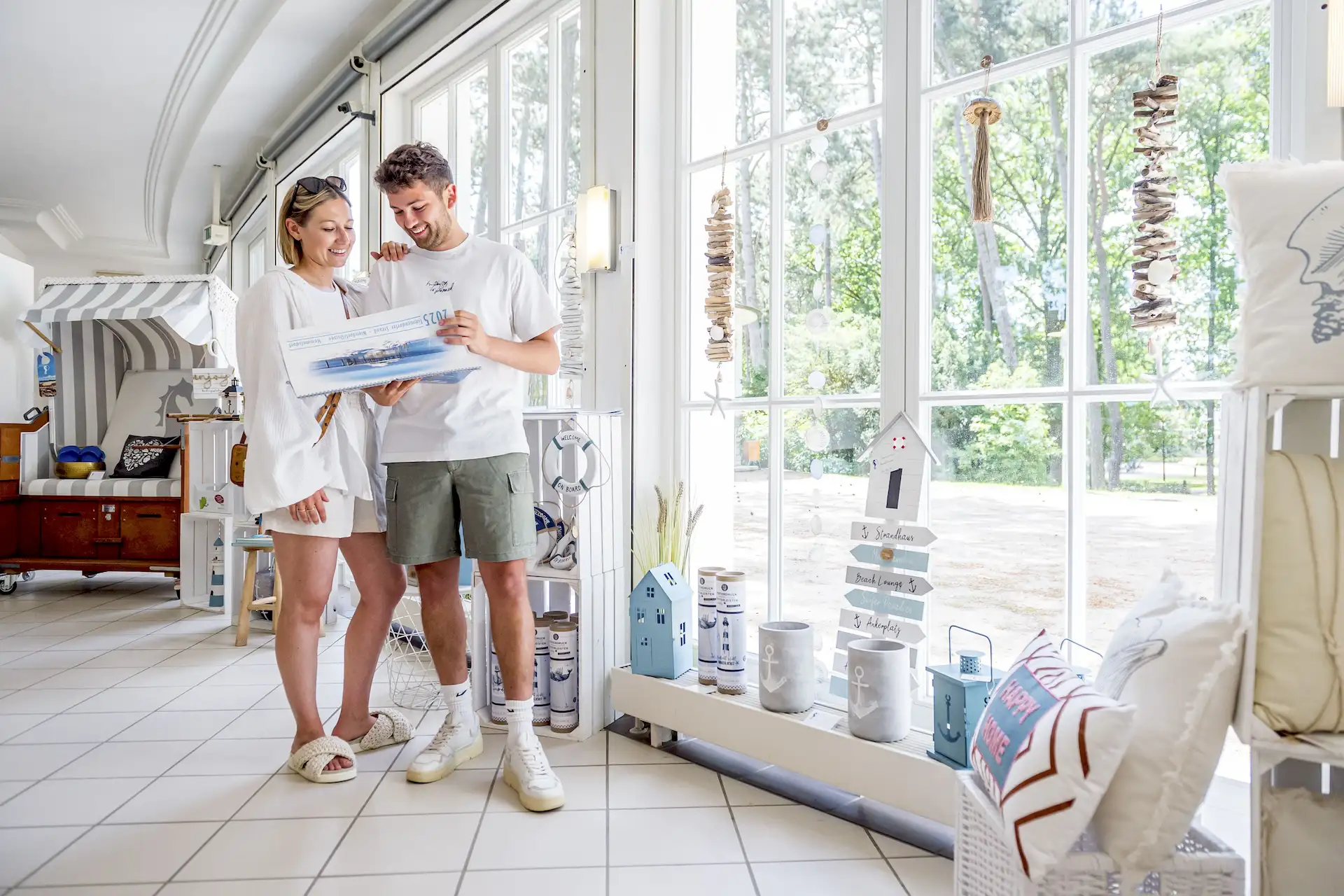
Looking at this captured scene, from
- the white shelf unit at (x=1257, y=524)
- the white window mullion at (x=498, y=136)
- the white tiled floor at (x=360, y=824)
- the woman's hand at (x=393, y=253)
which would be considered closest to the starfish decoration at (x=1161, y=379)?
the white shelf unit at (x=1257, y=524)

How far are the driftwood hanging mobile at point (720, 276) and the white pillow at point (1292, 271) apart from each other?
135 centimetres

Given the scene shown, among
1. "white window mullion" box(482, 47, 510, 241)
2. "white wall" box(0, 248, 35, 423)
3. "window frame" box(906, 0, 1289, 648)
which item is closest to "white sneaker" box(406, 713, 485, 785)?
"window frame" box(906, 0, 1289, 648)

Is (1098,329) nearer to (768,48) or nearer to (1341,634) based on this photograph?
(1341,634)

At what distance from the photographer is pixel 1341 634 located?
107 cm

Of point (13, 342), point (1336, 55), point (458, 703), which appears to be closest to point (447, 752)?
point (458, 703)

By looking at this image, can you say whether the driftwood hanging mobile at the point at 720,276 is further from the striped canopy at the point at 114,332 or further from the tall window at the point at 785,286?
the striped canopy at the point at 114,332

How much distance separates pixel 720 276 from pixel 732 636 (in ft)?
3.43

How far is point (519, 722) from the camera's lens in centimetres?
202

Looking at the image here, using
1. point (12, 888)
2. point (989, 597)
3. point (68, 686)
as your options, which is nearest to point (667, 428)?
point (989, 597)

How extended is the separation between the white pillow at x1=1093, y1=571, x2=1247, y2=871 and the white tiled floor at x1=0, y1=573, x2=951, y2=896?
0.58 meters

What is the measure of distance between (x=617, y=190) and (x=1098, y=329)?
1.53 meters

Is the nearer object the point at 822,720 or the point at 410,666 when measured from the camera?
the point at 822,720

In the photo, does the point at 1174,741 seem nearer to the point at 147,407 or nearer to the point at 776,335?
the point at 776,335

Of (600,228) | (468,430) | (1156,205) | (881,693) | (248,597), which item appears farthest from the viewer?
(248,597)
